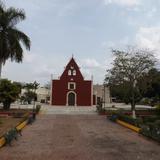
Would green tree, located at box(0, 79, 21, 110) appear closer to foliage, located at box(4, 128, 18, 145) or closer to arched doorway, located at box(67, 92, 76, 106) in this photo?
arched doorway, located at box(67, 92, 76, 106)

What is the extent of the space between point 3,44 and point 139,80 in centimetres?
1365

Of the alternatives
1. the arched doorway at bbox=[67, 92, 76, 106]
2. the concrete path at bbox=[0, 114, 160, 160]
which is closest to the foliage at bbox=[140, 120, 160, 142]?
the concrete path at bbox=[0, 114, 160, 160]

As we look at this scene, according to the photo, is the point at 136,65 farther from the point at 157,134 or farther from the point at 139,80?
the point at 157,134

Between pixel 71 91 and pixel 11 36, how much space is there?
1380 inches

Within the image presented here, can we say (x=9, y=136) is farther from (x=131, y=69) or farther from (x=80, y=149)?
(x=131, y=69)

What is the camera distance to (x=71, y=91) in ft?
213

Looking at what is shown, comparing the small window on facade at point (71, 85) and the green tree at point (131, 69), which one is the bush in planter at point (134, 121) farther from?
the small window on facade at point (71, 85)

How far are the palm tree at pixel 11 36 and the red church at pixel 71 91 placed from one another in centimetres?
3302

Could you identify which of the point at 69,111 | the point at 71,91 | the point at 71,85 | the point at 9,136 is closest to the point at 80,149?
the point at 9,136

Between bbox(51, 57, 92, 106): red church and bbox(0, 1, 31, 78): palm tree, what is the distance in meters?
33.0

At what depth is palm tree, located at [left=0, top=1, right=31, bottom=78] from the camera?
30.2m

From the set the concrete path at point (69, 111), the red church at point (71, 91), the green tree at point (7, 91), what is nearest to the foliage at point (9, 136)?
the concrete path at point (69, 111)

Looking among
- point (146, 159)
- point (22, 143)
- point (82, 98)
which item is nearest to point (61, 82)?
point (82, 98)

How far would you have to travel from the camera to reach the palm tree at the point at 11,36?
30.2 meters
